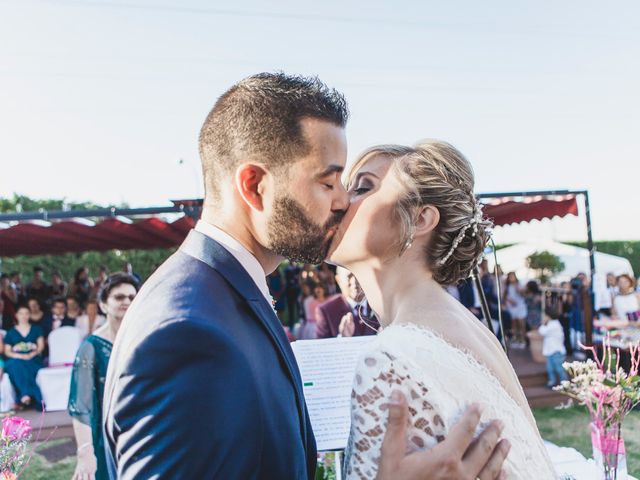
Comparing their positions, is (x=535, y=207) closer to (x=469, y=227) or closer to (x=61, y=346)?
(x=469, y=227)

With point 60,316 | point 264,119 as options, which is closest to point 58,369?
point 60,316

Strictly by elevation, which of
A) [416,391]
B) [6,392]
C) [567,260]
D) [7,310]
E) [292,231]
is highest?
[292,231]

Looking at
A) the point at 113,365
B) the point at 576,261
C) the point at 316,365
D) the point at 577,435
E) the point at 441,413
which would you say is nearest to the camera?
the point at 113,365

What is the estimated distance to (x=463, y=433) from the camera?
140 centimetres

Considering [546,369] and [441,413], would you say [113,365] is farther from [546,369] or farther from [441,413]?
[546,369]

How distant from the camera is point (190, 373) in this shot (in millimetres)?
1098

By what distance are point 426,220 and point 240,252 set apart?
0.86 m

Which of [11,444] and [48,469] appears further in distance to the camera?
[48,469]

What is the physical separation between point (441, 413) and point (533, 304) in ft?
41.0

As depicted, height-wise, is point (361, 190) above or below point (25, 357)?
above

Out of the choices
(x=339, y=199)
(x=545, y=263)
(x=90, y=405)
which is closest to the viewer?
(x=339, y=199)

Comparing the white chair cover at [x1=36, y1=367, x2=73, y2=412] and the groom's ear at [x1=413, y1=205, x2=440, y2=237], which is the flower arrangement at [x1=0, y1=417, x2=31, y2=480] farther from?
the white chair cover at [x1=36, y1=367, x2=73, y2=412]

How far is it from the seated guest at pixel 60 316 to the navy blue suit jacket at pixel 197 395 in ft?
30.0

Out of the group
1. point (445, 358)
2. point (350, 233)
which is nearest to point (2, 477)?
point (350, 233)
